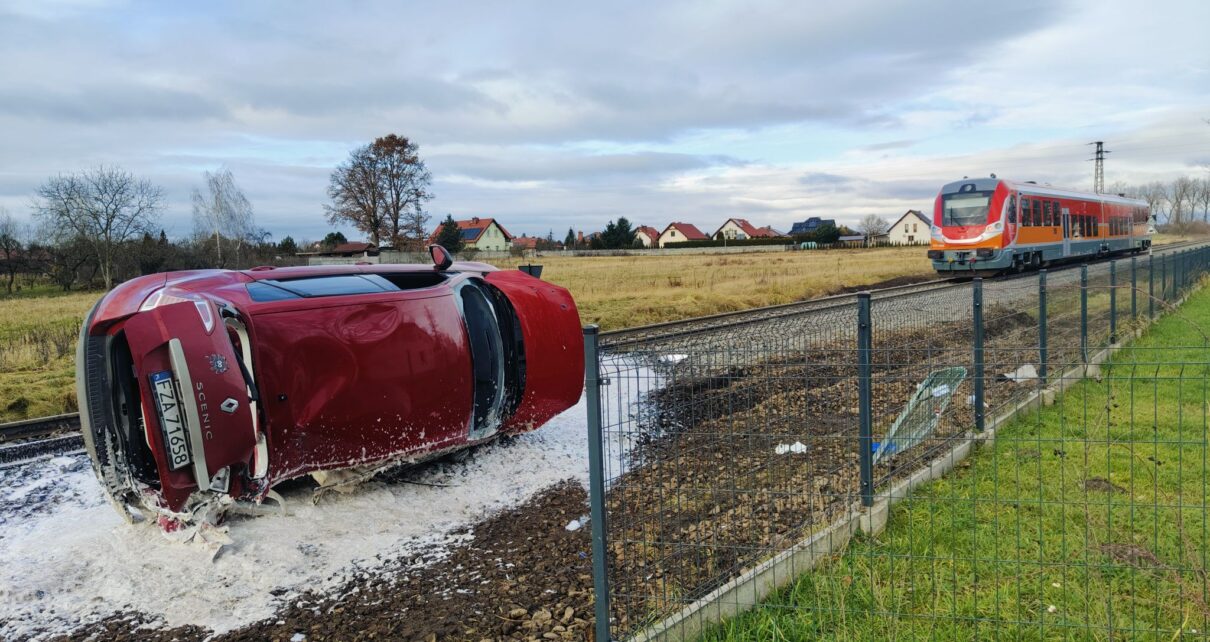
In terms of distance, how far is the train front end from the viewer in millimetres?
21094

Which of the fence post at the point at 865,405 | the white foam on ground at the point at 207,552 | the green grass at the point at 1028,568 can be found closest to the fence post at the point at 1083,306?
the green grass at the point at 1028,568

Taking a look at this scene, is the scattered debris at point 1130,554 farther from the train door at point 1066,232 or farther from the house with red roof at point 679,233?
the house with red roof at point 679,233

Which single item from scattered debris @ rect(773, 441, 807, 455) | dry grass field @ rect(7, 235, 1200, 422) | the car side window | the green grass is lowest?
the green grass

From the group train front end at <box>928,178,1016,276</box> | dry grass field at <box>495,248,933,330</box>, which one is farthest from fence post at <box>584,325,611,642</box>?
train front end at <box>928,178,1016,276</box>

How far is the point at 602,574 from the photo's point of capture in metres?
3.36

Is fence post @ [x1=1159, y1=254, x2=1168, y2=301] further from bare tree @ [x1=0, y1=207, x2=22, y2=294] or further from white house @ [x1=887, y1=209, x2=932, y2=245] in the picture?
white house @ [x1=887, y1=209, x2=932, y2=245]

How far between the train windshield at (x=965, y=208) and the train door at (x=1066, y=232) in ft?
17.7

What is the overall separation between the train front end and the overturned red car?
62.3 ft

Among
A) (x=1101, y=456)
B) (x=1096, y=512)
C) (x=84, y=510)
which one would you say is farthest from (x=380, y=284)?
(x=1101, y=456)

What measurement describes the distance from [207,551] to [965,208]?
2213 cm

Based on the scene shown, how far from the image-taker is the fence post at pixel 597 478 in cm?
323

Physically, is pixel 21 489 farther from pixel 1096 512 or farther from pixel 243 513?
pixel 1096 512

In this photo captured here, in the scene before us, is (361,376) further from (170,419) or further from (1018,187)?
(1018,187)


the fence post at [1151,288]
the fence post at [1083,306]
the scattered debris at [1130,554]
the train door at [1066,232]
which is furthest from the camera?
the train door at [1066,232]
